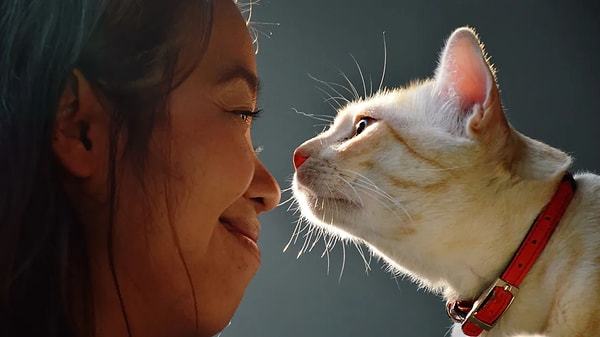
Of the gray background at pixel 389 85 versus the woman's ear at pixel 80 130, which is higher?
the woman's ear at pixel 80 130

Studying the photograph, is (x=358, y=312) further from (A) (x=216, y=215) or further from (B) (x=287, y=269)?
(A) (x=216, y=215)

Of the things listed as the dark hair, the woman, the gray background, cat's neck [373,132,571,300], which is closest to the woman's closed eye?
the woman

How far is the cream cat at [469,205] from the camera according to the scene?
2.60 feet

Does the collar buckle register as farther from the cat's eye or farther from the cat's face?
the cat's eye

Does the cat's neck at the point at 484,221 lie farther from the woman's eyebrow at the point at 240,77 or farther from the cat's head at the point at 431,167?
the woman's eyebrow at the point at 240,77

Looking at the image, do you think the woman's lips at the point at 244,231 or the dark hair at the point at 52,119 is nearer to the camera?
the dark hair at the point at 52,119

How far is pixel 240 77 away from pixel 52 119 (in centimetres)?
23

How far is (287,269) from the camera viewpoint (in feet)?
5.71

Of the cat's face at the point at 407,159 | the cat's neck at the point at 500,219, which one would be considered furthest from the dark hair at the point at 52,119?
the cat's neck at the point at 500,219

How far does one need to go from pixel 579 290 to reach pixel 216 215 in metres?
0.41

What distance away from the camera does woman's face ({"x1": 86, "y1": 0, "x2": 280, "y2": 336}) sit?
698mm

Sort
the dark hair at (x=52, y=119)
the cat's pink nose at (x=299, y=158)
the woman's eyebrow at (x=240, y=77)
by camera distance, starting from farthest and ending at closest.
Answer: the cat's pink nose at (x=299, y=158) < the woman's eyebrow at (x=240, y=77) < the dark hair at (x=52, y=119)

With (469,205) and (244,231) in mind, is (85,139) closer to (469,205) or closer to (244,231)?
(244,231)

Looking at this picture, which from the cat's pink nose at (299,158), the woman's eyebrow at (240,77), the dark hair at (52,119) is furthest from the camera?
the cat's pink nose at (299,158)
